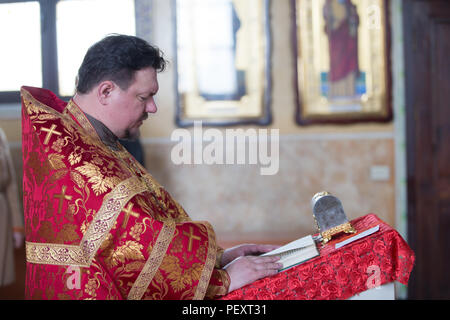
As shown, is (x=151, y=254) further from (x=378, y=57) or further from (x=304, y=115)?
(x=378, y=57)

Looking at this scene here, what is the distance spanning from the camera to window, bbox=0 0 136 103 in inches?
169

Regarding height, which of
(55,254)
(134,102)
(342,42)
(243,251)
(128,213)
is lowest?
(243,251)

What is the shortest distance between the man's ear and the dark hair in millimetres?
17

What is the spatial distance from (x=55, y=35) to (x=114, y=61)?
3.13 m

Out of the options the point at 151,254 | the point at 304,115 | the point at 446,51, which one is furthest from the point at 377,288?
the point at 446,51

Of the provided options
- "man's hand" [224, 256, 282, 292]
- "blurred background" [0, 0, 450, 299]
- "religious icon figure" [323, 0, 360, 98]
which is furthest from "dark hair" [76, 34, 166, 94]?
"religious icon figure" [323, 0, 360, 98]

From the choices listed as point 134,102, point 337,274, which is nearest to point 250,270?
point 337,274

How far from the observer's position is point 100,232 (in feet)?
4.42

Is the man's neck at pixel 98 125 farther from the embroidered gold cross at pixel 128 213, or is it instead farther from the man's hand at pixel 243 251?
the man's hand at pixel 243 251

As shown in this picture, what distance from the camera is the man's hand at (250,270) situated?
1448 millimetres

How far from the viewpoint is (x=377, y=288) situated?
143 cm

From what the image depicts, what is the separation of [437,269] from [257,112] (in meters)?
2.11

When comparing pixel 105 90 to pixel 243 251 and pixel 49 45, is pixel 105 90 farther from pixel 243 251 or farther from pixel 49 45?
pixel 49 45

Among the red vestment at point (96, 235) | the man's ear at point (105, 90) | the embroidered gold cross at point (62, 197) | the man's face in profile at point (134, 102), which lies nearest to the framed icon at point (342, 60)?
the man's face in profile at point (134, 102)
